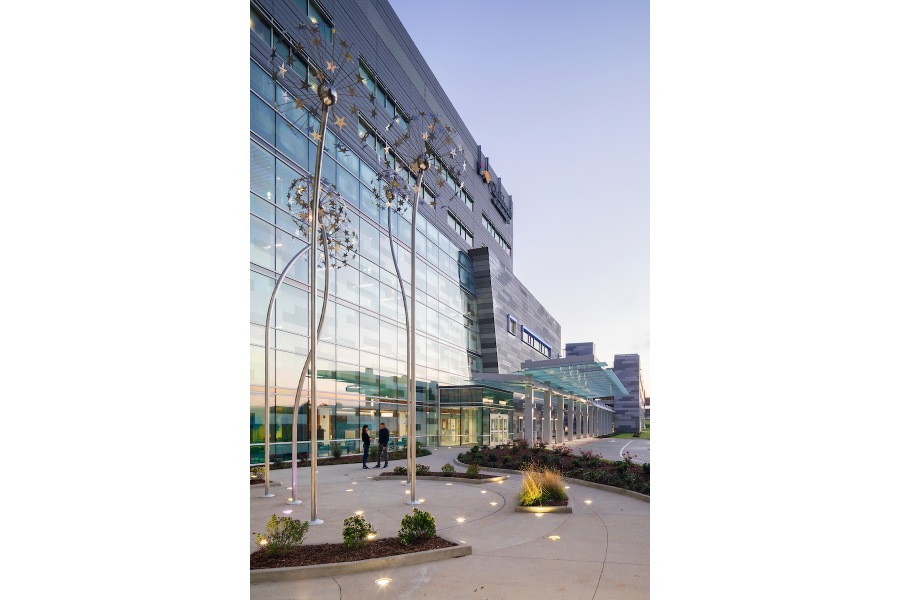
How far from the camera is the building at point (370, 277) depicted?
763 inches

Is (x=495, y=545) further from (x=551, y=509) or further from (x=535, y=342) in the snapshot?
(x=535, y=342)

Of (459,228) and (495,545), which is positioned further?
(459,228)

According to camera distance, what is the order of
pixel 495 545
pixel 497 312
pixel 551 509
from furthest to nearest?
pixel 497 312 → pixel 551 509 → pixel 495 545

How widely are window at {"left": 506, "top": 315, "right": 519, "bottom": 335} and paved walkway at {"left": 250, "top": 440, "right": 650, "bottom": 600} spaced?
116ft

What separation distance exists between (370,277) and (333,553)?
20974 mm

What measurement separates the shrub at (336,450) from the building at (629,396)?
86.9 meters

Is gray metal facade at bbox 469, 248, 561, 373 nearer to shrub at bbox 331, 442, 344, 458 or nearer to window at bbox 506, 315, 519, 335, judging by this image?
window at bbox 506, 315, 519, 335

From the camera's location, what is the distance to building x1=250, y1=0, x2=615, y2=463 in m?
19.4

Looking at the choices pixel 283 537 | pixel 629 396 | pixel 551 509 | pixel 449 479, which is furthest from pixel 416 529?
pixel 629 396

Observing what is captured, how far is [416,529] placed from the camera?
6.86 meters

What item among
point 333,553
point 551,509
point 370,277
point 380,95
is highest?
point 380,95

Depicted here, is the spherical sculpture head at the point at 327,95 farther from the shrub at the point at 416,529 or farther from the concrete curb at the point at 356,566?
the concrete curb at the point at 356,566

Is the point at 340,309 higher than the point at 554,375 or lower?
higher
